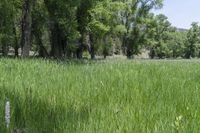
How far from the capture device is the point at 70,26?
38.1 meters

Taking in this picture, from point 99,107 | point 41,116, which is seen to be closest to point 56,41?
point 99,107

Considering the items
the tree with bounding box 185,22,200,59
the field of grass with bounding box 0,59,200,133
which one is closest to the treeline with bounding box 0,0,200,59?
the field of grass with bounding box 0,59,200,133

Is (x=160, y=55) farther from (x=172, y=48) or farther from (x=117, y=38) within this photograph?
(x=117, y=38)

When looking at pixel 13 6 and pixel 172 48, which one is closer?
pixel 13 6

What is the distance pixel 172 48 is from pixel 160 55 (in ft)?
20.0

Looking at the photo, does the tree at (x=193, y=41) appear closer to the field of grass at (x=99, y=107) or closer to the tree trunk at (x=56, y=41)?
the tree trunk at (x=56, y=41)

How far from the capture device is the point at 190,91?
6.84 meters

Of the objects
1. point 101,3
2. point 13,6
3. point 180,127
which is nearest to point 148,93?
point 180,127

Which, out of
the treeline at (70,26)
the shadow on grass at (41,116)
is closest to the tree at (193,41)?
the treeline at (70,26)

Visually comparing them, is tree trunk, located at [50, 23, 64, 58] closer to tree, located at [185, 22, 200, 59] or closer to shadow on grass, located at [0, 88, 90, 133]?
Answer: shadow on grass, located at [0, 88, 90, 133]

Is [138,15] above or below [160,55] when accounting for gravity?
above

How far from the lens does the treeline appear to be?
37.1 metres

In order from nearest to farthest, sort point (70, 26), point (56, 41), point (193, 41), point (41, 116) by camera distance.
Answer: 1. point (41, 116)
2. point (70, 26)
3. point (56, 41)
4. point (193, 41)

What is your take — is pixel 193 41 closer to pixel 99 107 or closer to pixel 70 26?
pixel 70 26
